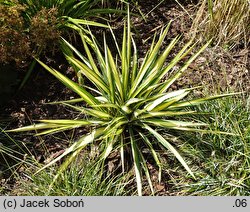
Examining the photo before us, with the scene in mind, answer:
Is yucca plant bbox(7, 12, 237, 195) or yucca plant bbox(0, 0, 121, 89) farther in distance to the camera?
yucca plant bbox(0, 0, 121, 89)

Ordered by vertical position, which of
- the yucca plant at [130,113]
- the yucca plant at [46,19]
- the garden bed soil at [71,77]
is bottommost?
the yucca plant at [130,113]

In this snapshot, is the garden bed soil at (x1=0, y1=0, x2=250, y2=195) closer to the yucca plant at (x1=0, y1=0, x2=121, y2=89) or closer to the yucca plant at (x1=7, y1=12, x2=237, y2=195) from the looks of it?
the yucca plant at (x1=0, y1=0, x2=121, y2=89)

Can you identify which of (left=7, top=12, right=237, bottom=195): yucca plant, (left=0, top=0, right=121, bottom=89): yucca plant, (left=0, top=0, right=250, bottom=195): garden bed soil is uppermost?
(left=0, top=0, right=121, bottom=89): yucca plant

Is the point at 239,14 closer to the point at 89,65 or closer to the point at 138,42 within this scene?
the point at 138,42

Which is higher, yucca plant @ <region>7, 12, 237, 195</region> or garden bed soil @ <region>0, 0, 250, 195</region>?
garden bed soil @ <region>0, 0, 250, 195</region>

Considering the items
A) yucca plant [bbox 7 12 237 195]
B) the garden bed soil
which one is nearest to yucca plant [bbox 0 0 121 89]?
the garden bed soil

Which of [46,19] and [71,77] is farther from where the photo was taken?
[71,77]

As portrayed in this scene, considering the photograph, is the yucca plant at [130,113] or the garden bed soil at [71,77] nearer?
the yucca plant at [130,113]

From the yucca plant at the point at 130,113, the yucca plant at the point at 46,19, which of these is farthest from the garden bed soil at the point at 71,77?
the yucca plant at the point at 130,113

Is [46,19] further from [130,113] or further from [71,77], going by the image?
[130,113]

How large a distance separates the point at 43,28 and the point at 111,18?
944 mm

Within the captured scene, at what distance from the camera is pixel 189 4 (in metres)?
4.47

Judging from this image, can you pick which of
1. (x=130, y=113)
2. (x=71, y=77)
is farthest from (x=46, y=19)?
(x=130, y=113)

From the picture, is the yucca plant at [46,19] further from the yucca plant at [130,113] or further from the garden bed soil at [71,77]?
the yucca plant at [130,113]
